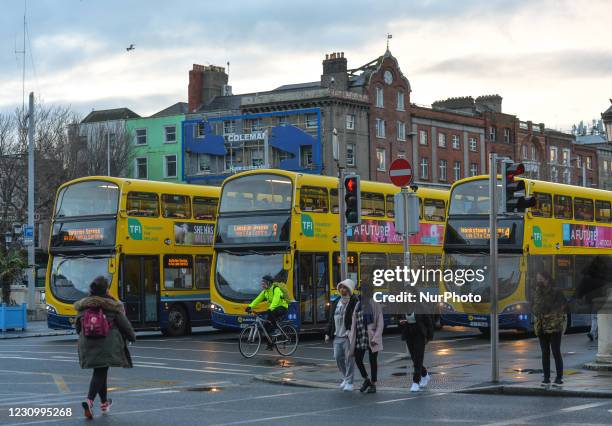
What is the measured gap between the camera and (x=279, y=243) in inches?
1184

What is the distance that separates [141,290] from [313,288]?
18.2 ft

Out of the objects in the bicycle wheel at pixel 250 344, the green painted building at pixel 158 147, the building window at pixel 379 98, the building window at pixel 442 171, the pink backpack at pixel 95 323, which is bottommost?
Result: the bicycle wheel at pixel 250 344

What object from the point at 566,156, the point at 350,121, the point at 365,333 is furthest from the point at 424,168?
the point at 365,333

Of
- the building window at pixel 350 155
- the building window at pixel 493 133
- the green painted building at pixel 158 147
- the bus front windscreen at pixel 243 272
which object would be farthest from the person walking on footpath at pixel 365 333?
the building window at pixel 493 133

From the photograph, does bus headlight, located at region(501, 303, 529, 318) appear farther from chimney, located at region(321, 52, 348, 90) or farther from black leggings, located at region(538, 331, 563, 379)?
chimney, located at region(321, 52, 348, 90)

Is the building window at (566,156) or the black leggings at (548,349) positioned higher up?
Result: the building window at (566,156)

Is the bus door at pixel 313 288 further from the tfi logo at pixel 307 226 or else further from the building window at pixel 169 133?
the building window at pixel 169 133

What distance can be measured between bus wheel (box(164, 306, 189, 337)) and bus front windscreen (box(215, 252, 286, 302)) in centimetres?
376

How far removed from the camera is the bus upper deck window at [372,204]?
3297 cm

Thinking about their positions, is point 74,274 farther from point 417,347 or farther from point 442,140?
point 442,140

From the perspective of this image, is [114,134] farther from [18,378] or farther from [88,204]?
[18,378]

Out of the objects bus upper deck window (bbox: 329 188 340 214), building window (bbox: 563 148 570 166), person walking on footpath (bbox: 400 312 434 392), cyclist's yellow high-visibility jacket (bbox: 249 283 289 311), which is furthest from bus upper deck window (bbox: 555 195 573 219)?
building window (bbox: 563 148 570 166)

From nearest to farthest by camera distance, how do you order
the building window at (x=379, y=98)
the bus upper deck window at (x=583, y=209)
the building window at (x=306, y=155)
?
1. the bus upper deck window at (x=583, y=209)
2. the building window at (x=306, y=155)
3. the building window at (x=379, y=98)

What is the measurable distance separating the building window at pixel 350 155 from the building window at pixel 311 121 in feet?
8.75
